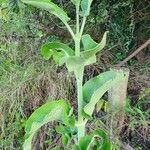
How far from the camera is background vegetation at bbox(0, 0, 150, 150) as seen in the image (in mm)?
2658

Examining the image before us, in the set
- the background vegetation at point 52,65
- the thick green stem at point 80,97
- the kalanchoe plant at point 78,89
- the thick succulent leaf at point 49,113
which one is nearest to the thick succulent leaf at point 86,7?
the kalanchoe plant at point 78,89

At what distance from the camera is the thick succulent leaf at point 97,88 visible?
1.50 meters

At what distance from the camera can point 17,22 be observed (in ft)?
Answer: 10.4

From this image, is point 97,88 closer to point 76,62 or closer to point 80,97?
point 80,97

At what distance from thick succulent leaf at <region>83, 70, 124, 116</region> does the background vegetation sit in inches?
37.8

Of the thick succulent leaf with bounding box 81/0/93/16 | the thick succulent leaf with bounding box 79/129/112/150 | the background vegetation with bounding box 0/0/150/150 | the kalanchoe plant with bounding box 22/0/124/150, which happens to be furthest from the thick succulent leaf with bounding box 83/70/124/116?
the background vegetation with bounding box 0/0/150/150

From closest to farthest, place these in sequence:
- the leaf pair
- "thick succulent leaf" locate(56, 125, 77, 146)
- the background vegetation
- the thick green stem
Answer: the leaf pair, the thick green stem, "thick succulent leaf" locate(56, 125, 77, 146), the background vegetation

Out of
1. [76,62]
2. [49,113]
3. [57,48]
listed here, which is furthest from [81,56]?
[49,113]

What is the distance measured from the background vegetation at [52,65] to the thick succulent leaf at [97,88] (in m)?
0.96

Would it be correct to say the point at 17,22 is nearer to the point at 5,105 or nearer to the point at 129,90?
the point at 5,105

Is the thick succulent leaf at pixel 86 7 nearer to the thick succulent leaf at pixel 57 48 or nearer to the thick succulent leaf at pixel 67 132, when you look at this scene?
the thick succulent leaf at pixel 57 48

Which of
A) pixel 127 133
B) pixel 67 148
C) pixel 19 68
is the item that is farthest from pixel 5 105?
pixel 127 133

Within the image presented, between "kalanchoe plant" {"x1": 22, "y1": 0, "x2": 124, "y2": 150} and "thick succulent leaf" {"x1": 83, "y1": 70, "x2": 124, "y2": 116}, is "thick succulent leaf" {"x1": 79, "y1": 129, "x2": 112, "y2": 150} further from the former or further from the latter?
"thick succulent leaf" {"x1": 83, "y1": 70, "x2": 124, "y2": 116}

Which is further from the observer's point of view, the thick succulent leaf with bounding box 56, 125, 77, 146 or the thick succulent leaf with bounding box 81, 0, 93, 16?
the thick succulent leaf with bounding box 56, 125, 77, 146
